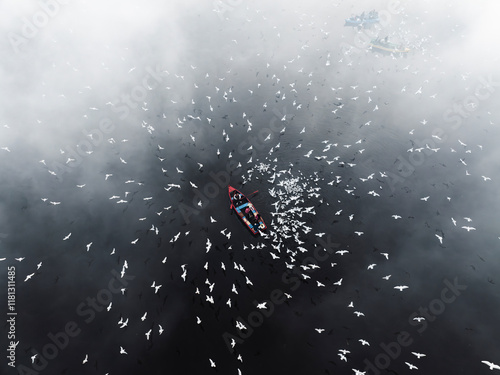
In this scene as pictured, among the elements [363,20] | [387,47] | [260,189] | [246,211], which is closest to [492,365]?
[246,211]

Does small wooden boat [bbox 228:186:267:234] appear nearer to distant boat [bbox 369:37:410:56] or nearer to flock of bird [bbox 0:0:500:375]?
flock of bird [bbox 0:0:500:375]

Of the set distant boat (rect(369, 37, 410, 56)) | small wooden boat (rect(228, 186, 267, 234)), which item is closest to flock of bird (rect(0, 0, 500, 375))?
small wooden boat (rect(228, 186, 267, 234))

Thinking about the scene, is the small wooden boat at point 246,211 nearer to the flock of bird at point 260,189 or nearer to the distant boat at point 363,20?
the flock of bird at point 260,189

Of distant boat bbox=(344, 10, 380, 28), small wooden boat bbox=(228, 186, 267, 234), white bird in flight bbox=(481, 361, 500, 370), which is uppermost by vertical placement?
distant boat bbox=(344, 10, 380, 28)

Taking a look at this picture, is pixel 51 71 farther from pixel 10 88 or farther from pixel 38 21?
pixel 38 21

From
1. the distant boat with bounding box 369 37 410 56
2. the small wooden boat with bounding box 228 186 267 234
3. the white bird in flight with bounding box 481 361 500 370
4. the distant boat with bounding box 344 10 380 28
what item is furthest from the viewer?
the distant boat with bounding box 344 10 380 28

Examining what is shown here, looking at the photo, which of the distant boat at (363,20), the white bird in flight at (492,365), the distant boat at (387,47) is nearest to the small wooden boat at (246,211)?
the white bird in flight at (492,365)

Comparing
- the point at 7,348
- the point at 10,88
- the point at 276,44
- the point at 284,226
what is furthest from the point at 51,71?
the point at 284,226
